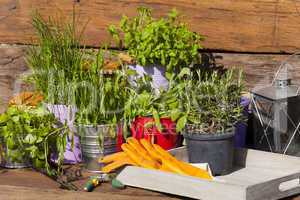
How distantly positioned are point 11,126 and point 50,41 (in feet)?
1.08

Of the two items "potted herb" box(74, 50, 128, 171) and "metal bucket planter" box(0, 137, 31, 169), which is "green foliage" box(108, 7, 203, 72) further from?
"metal bucket planter" box(0, 137, 31, 169)

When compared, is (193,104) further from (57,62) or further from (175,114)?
(57,62)

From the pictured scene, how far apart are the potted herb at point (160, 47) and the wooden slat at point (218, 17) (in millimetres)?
178

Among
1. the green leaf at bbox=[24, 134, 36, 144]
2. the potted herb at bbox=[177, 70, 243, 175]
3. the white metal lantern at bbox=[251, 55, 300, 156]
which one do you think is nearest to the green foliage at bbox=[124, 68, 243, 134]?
the potted herb at bbox=[177, 70, 243, 175]

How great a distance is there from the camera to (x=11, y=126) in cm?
182

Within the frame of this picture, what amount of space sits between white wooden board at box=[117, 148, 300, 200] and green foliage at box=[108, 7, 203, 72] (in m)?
0.25

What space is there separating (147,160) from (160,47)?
0.32 meters

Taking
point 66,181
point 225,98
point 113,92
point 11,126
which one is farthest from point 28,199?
point 225,98

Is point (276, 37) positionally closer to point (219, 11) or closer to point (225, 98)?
point (219, 11)

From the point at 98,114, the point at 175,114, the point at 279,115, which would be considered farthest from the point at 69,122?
the point at 279,115

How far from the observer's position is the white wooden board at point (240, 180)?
59.5 inches

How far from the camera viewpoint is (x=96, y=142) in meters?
1.80

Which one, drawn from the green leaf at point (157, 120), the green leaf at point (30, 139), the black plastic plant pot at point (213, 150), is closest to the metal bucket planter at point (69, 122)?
the green leaf at point (30, 139)

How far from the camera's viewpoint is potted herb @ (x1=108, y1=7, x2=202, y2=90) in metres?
1.86
